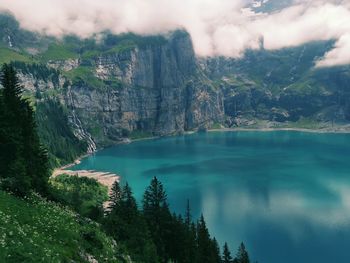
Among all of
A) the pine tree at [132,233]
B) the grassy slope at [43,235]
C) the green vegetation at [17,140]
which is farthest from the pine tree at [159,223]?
the grassy slope at [43,235]

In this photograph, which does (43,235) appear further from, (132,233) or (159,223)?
(159,223)

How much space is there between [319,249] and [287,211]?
142ft

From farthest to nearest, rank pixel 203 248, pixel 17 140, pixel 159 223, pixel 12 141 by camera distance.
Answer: pixel 203 248 < pixel 159 223 < pixel 17 140 < pixel 12 141

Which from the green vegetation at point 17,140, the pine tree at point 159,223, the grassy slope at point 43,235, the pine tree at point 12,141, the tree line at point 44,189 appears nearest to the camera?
the grassy slope at point 43,235

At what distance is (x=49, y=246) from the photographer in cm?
3828

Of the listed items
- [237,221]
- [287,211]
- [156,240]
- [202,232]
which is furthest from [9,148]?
[287,211]

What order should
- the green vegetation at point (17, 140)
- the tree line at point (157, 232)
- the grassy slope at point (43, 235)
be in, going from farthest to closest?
the tree line at point (157, 232)
the green vegetation at point (17, 140)
the grassy slope at point (43, 235)

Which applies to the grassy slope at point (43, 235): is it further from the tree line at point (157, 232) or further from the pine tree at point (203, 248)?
the pine tree at point (203, 248)

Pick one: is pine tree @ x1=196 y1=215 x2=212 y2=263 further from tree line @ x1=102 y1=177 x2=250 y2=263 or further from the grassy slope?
the grassy slope

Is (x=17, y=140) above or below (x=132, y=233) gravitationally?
above

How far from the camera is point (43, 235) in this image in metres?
40.3

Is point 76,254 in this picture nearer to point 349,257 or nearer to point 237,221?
point 349,257

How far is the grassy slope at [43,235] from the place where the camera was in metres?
35.2

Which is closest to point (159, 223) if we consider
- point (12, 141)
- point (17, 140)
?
point (17, 140)
